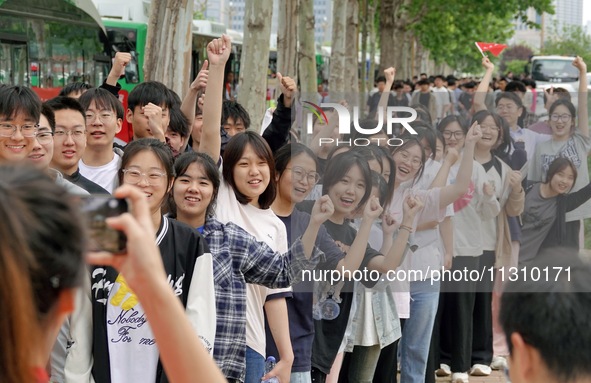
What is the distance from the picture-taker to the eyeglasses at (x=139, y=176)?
4270 mm

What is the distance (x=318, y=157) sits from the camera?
17.1 ft

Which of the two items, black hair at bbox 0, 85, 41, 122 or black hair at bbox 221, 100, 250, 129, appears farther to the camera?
black hair at bbox 221, 100, 250, 129

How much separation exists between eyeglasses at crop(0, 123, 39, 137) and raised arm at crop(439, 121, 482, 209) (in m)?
2.01

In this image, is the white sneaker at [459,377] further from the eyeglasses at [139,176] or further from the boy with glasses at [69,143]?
the eyeglasses at [139,176]

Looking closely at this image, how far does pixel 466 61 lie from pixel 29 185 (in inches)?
3314

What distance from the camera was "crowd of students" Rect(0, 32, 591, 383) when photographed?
398cm

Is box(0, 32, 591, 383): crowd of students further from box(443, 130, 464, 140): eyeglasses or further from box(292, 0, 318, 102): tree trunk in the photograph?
box(292, 0, 318, 102): tree trunk

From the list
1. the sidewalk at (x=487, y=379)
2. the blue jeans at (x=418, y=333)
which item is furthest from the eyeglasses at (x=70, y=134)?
the sidewalk at (x=487, y=379)

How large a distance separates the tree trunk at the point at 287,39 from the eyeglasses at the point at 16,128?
442 inches

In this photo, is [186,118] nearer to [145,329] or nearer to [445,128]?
[445,128]

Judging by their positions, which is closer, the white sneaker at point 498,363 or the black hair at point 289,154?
the black hair at point 289,154

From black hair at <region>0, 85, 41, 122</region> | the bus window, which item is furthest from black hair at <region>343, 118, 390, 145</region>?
the bus window

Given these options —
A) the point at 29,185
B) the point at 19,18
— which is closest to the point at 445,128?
the point at 29,185

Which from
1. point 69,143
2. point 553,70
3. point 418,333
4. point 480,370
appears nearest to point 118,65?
point 69,143
